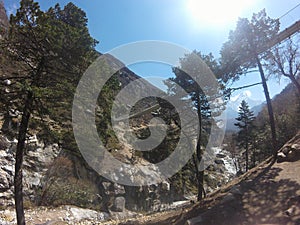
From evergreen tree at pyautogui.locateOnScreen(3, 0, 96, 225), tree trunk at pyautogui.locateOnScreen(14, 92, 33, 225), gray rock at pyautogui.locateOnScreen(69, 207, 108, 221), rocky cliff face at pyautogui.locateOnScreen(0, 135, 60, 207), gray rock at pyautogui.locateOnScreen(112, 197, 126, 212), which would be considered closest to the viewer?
evergreen tree at pyautogui.locateOnScreen(3, 0, 96, 225)

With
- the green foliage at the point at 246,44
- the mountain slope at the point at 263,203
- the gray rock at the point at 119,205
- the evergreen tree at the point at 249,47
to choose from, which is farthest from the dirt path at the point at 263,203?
the gray rock at the point at 119,205

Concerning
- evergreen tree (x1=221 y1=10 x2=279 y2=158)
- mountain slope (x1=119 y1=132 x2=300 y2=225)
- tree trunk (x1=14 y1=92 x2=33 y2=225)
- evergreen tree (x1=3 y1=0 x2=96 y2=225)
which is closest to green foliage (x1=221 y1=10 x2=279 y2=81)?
evergreen tree (x1=221 y1=10 x2=279 y2=158)

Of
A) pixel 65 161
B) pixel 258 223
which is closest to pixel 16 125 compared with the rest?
pixel 65 161

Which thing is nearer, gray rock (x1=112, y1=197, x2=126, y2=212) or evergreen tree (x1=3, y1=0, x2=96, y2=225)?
evergreen tree (x1=3, y1=0, x2=96, y2=225)

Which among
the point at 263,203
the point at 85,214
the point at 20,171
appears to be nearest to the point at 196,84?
the point at 263,203

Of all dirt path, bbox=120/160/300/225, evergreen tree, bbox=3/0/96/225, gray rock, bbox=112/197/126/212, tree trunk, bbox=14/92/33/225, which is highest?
evergreen tree, bbox=3/0/96/225

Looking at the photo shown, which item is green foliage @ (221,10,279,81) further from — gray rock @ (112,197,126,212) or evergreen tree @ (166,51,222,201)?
gray rock @ (112,197,126,212)

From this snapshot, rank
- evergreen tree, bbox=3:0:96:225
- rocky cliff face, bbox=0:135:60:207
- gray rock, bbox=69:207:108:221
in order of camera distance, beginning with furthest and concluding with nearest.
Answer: gray rock, bbox=69:207:108:221 → rocky cliff face, bbox=0:135:60:207 → evergreen tree, bbox=3:0:96:225

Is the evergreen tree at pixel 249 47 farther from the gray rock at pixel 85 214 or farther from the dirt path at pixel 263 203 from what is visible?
the gray rock at pixel 85 214

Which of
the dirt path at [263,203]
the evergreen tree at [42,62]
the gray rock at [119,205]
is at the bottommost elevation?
the gray rock at [119,205]

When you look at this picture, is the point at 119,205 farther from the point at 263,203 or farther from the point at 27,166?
the point at 263,203

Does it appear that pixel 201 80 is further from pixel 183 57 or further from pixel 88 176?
pixel 88 176

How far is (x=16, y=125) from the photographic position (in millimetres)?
21406

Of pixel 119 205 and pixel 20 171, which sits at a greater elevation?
pixel 20 171
